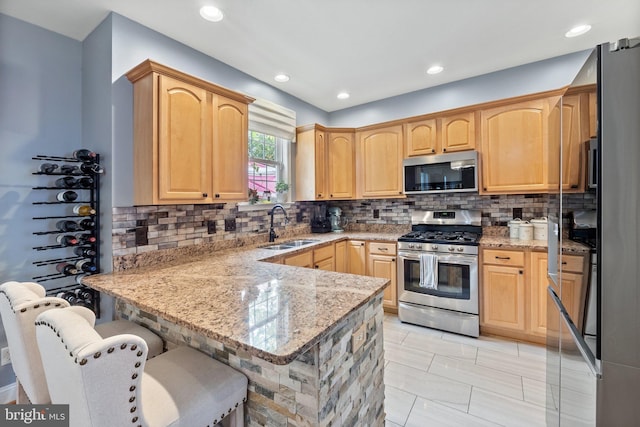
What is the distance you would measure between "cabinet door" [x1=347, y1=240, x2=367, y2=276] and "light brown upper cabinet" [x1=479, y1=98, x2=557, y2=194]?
60.5 inches

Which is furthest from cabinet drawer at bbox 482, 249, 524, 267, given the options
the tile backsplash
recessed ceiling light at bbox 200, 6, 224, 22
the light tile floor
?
recessed ceiling light at bbox 200, 6, 224, 22

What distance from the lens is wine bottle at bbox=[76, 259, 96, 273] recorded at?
1974mm

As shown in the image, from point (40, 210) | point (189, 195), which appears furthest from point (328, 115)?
point (40, 210)

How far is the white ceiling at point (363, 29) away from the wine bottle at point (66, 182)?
116 cm

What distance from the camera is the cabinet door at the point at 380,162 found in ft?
11.9

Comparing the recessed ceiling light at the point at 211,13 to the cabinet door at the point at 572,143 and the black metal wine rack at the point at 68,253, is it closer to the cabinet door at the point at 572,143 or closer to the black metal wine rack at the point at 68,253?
the black metal wine rack at the point at 68,253

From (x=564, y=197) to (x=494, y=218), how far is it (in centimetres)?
225

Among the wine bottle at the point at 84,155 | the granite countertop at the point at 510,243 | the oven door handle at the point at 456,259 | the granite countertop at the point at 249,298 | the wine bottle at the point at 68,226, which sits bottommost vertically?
the oven door handle at the point at 456,259

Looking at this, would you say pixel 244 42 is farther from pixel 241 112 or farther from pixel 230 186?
pixel 230 186

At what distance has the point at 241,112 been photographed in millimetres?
2535

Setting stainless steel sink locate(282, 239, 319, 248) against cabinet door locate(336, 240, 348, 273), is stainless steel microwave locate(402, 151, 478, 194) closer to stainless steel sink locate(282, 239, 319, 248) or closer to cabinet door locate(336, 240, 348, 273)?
cabinet door locate(336, 240, 348, 273)

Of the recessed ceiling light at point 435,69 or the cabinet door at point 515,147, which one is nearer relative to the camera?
the cabinet door at point 515,147

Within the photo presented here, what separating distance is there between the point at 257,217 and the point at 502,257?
2588mm

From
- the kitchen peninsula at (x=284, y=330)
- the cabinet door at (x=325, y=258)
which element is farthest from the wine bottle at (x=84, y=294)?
the cabinet door at (x=325, y=258)
